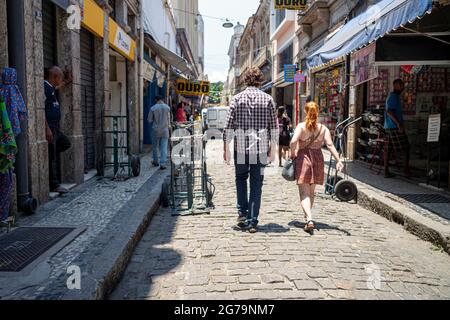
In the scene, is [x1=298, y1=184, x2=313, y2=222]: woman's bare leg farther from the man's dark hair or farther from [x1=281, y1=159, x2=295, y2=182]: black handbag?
the man's dark hair

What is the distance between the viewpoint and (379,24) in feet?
22.8

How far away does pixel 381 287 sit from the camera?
3.73m

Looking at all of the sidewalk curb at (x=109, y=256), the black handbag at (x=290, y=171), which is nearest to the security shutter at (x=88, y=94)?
the sidewalk curb at (x=109, y=256)

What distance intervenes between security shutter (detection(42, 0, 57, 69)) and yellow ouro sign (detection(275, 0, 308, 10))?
13275 millimetres

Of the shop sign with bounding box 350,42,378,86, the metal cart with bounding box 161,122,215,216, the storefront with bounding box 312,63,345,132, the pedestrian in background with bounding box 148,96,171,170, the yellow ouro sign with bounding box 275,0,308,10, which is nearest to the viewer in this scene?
the metal cart with bounding box 161,122,215,216

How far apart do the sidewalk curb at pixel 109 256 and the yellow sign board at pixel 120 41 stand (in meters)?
5.68

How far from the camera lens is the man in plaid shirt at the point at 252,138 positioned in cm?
536

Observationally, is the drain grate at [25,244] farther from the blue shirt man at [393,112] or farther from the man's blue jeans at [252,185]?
the blue shirt man at [393,112]

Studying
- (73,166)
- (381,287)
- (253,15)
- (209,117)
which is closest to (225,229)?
(381,287)

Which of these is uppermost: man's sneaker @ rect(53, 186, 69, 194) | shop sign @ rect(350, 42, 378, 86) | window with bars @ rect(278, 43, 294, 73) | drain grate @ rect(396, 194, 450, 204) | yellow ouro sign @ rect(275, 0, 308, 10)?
yellow ouro sign @ rect(275, 0, 308, 10)

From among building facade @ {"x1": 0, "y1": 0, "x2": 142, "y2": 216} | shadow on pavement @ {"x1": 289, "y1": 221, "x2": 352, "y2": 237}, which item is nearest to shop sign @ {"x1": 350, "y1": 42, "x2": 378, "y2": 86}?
shadow on pavement @ {"x1": 289, "y1": 221, "x2": 352, "y2": 237}

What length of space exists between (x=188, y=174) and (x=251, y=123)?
1265 mm

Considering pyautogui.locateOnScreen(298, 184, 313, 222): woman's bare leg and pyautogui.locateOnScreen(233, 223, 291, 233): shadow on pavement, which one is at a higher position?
pyautogui.locateOnScreen(298, 184, 313, 222): woman's bare leg

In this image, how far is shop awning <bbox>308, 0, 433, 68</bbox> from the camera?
5.67m
